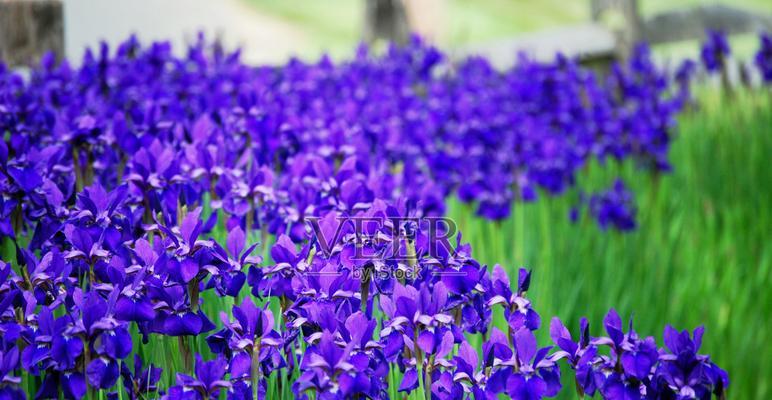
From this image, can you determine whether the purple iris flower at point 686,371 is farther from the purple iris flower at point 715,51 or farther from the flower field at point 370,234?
the purple iris flower at point 715,51

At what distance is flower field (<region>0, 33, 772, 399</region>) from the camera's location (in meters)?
1.39

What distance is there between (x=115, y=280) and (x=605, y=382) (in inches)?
33.7

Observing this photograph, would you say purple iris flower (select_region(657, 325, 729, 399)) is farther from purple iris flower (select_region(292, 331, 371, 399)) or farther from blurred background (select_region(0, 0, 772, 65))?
blurred background (select_region(0, 0, 772, 65))

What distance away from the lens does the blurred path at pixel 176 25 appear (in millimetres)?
9039

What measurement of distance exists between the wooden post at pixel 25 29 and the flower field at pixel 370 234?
111cm

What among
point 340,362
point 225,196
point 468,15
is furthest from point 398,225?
point 468,15

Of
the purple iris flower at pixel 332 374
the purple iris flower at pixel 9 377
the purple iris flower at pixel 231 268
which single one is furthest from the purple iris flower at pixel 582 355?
the purple iris flower at pixel 9 377

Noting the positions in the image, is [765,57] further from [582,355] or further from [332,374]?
[332,374]

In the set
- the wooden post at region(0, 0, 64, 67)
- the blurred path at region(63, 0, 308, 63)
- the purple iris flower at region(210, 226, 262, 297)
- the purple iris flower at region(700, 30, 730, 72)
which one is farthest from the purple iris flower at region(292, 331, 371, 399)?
the purple iris flower at region(700, 30, 730, 72)

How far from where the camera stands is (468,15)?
21.7 m

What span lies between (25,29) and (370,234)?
361 centimetres

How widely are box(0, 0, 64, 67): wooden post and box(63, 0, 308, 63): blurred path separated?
0.43 metres

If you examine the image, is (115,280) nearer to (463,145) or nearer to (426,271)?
(426,271)

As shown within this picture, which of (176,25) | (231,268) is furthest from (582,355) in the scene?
(176,25)
